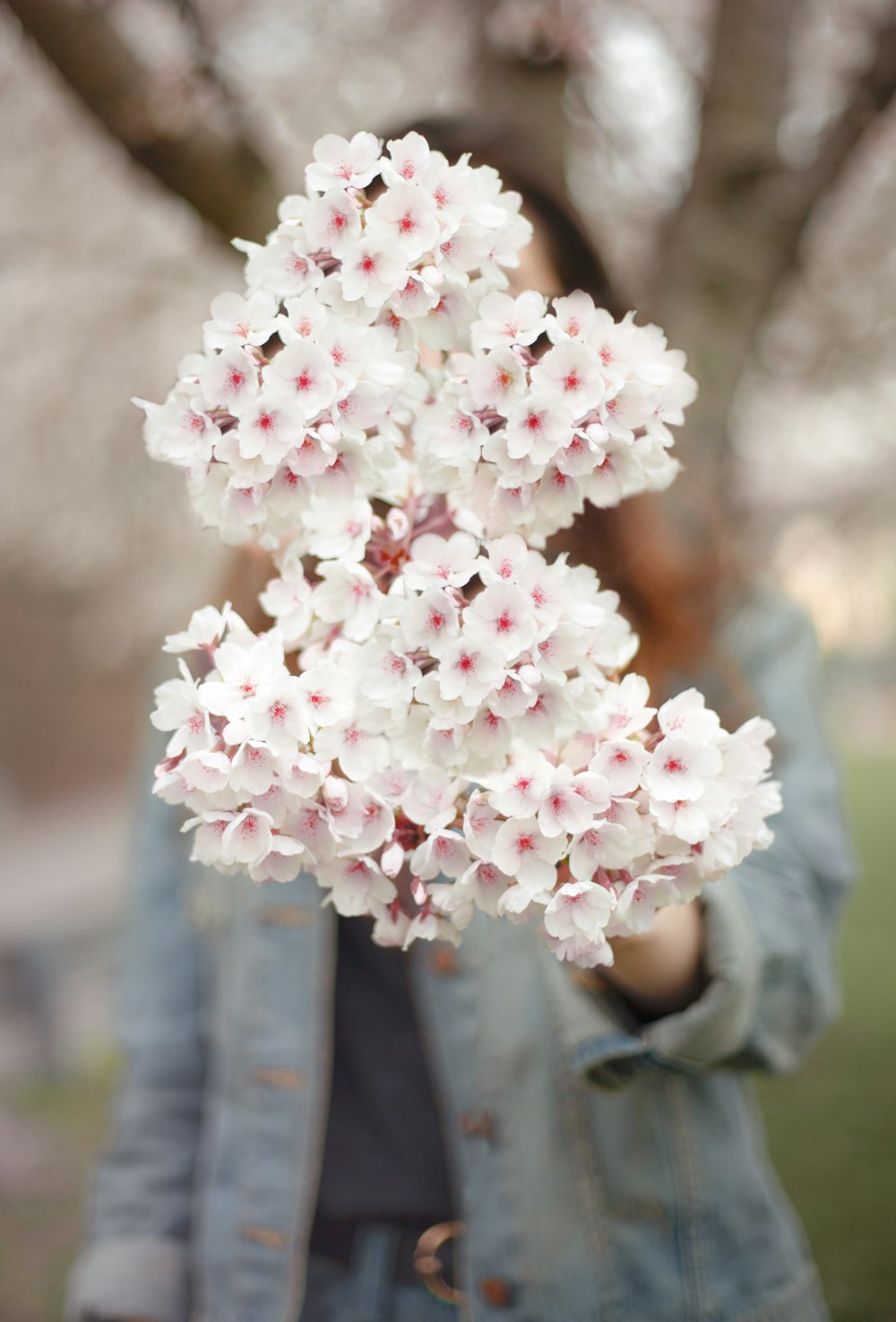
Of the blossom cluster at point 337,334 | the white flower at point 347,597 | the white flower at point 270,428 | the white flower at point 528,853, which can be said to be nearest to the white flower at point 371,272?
the blossom cluster at point 337,334

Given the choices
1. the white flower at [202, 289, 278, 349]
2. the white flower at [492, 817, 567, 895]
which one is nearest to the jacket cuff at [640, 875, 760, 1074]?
the white flower at [492, 817, 567, 895]

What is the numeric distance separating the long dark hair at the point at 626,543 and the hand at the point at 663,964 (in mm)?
527

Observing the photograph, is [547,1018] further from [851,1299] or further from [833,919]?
[851,1299]

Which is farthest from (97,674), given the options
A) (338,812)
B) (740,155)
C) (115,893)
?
(338,812)

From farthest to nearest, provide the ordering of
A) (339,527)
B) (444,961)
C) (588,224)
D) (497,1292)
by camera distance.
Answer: (588,224)
(444,961)
(497,1292)
(339,527)

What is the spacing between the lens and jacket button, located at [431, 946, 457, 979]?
149cm

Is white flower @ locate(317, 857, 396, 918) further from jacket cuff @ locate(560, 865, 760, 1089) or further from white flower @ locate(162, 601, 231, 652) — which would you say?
jacket cuff @ locate(560, 865, 760, 1089)

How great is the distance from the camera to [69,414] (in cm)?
485

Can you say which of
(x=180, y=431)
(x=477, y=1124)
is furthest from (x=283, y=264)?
(x=477, y=1124)

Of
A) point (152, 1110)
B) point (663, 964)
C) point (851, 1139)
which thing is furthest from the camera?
point (851, 1139)

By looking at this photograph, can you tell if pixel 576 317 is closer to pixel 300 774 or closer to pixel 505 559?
pixel 505 559

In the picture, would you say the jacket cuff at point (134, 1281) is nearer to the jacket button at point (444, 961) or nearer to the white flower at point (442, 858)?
Result: the jacket button at point (444, 961)

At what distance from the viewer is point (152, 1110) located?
168 cm

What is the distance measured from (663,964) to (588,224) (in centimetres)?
156
